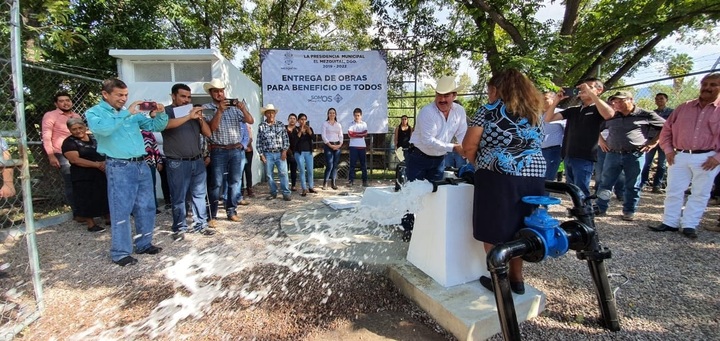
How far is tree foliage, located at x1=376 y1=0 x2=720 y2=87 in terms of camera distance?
710cm

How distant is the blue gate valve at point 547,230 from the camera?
2.06 metres

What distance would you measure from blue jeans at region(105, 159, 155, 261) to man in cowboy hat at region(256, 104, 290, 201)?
2.89 metres

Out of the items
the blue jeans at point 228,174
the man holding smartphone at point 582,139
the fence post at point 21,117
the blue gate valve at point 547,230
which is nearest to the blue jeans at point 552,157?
the man holding smartphone at point 582,139

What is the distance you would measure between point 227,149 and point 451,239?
12.1 feet

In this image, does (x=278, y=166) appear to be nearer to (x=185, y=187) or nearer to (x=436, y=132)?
(x=185, y=187)

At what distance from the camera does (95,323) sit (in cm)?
258

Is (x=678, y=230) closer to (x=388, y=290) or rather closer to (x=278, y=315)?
(x=388, y=290)

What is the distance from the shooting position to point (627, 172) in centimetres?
488

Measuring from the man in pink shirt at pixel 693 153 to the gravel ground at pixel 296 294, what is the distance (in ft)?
0.89

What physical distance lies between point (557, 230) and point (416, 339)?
3.82 feet

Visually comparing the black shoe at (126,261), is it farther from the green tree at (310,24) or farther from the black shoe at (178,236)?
the green tree at (310,24)

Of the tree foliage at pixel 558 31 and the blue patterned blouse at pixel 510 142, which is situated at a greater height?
the tree foliage at pixel 558 31

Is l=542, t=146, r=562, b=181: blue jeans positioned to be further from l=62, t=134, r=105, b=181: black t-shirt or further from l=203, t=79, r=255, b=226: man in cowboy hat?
l=62, t=134, r=105, b=181: black t-shirt

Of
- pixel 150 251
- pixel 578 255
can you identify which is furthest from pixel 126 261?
pixel 578 255
